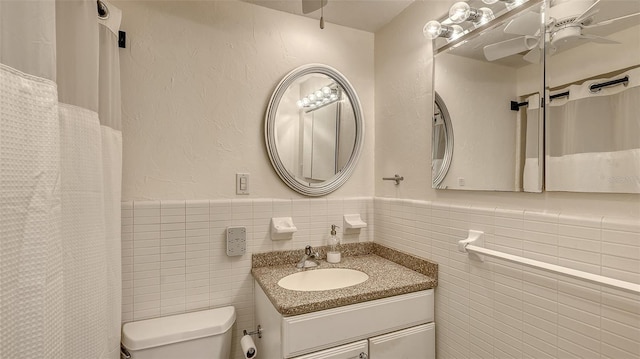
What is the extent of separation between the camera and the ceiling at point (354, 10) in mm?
1569

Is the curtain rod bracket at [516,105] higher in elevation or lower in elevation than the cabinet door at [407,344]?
higher

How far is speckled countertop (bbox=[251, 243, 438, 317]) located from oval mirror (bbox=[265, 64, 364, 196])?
39cm

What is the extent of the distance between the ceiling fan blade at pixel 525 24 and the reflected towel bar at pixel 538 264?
75 cm

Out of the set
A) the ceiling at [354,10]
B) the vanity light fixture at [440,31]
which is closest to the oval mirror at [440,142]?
the vanity light fixture at [440,31]

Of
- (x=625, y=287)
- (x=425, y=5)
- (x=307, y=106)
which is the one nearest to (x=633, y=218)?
(x=625, y=287)

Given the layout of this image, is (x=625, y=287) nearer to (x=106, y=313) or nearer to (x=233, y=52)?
(x=106, y=313)

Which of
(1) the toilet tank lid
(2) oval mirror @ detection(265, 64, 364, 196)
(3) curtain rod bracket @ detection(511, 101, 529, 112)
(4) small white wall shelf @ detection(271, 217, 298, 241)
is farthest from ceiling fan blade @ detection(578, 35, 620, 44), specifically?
(1) the toilet tank lid

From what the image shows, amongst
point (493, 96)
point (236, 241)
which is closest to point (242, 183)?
point (236, 241)

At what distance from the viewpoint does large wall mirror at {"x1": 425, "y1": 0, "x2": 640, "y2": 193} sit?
0.82 meters

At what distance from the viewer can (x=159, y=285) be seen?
1.37 m

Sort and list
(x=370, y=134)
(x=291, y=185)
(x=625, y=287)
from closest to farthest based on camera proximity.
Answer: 1. (x=625, y=287)
2. (x=291, y=185)
3. (x=370, y=134)

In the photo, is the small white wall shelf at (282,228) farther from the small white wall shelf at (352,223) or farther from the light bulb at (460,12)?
the light bulb at (460,12)

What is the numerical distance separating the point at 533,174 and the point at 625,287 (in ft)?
1.34

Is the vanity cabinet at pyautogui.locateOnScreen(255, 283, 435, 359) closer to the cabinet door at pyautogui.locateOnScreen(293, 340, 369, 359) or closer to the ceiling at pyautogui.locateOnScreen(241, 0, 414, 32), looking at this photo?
the cabinet door at pyautogui.locateOnScreen(293, 340, 369, 359)
